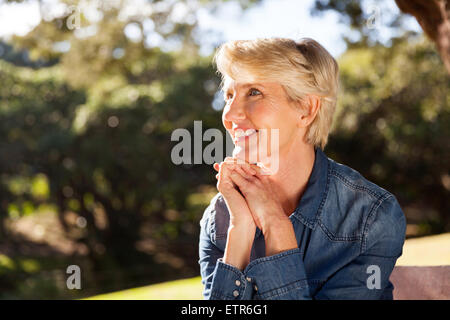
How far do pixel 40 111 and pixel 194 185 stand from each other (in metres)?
5.04

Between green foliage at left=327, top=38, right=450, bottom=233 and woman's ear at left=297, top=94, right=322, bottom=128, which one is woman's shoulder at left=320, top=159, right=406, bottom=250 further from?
green foliage at left=327, top=38, right=450, bottom=233

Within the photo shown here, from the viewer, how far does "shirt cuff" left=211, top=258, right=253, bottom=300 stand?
1.61m

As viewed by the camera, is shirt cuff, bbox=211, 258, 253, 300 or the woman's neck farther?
the woman's neck

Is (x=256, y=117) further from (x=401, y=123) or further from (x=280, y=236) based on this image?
(x=401, y=123)

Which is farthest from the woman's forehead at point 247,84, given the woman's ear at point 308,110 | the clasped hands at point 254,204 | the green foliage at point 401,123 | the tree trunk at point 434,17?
the green foliage at point 401,123

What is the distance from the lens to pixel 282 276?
1.57m

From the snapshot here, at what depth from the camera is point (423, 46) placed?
8.71m

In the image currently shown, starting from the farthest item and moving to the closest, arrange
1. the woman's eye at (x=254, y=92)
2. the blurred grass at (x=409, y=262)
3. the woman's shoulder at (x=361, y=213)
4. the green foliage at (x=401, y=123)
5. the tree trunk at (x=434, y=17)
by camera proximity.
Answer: the green foliage at (x=401, y=123) < the blurred grass at (x=409, y=262) < the tree trunk at (x=434, y=17) < the woman's eye at (x=254, y=92) < the woman's shoulder at (x=361, y=213)

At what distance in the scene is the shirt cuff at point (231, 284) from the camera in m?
1.61

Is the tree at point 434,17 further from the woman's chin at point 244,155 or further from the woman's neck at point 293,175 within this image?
the woman's chin at point 244,155

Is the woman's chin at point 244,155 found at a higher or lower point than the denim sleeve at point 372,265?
higher

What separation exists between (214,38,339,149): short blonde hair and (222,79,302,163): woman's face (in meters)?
0.03

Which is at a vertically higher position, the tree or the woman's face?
the tree

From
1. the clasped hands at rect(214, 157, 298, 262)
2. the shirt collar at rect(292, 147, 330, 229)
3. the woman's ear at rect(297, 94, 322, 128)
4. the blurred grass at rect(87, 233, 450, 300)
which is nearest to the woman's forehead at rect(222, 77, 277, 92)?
the woman's ear at rect(297, 94, 322, 128)
